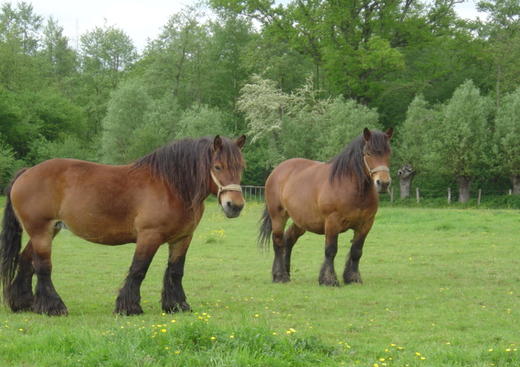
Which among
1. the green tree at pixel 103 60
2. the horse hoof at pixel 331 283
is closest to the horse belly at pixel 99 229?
the horse hoof at pixel 331 283

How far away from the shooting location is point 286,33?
51094 millimetres

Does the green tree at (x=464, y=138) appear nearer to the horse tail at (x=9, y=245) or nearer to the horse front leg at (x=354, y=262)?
the horse front leg at (x=354, y=262)

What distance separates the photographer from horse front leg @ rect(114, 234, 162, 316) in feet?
23.8

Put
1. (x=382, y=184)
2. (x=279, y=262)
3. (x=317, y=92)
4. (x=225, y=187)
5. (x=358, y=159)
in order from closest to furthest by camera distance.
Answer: (x=225, y=187), (x=382, y=184), (x=358, y=159), (x=279, y=262), (x=317, y=92)

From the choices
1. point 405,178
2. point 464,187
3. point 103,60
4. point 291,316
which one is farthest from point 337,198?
point 103,60

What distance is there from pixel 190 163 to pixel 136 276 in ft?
5.11

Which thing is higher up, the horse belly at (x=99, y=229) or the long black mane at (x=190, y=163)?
the long black mane at (x=190, y=163)

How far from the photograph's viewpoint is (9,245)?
7699 mm

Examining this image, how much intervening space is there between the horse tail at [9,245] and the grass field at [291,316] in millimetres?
500

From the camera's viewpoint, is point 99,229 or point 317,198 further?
point 317,198

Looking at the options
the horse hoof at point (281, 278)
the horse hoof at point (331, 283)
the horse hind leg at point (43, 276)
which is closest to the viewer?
the horse hind leg at point (43, 276)

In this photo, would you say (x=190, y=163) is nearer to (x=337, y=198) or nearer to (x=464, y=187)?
(x=337, y=198)

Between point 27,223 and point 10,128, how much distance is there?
47.0 metres

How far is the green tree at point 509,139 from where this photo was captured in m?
39.2
